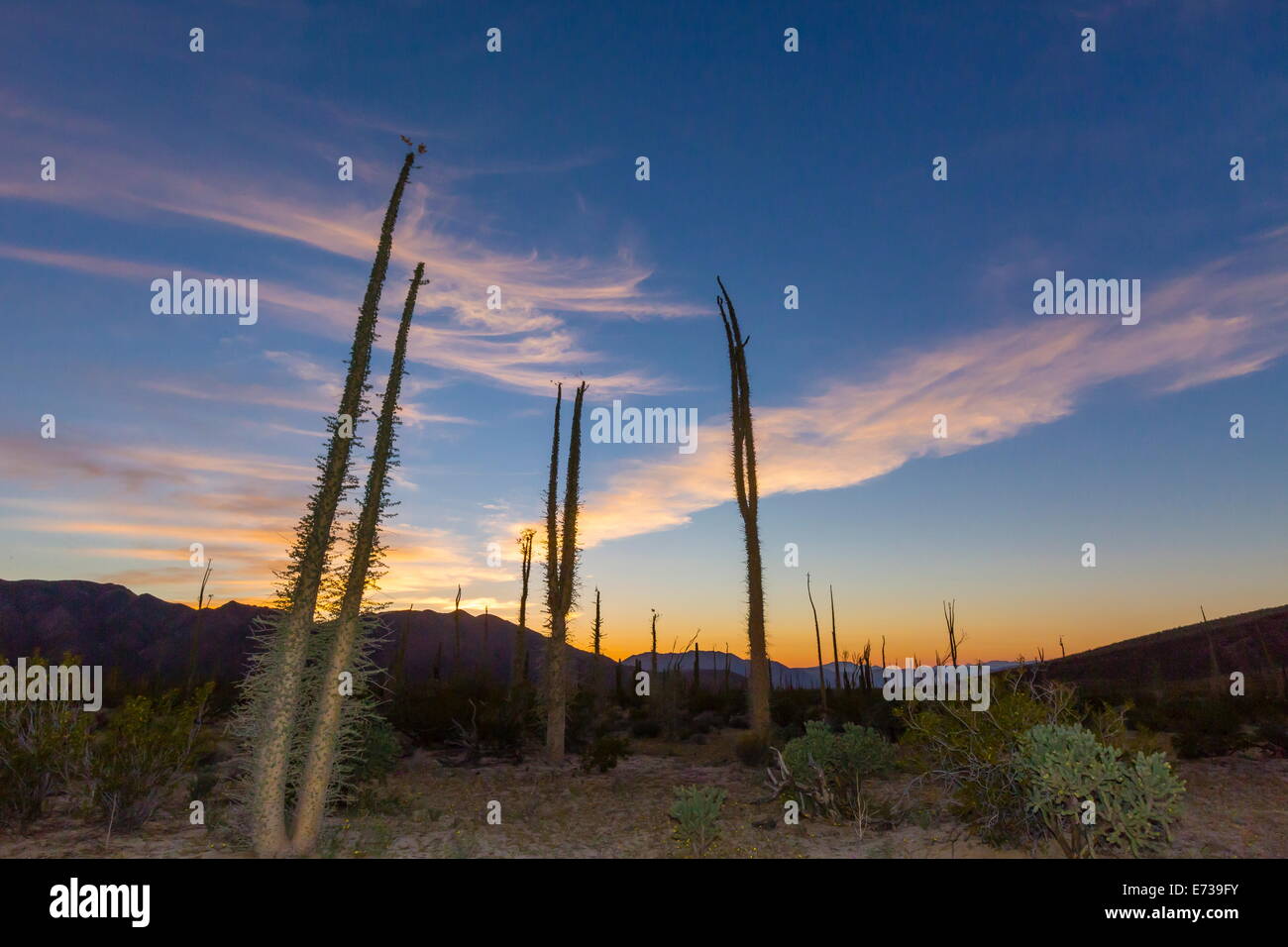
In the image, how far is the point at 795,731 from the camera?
18750 mm

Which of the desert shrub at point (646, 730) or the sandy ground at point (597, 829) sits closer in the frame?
the sandy ground at point (597, 829)

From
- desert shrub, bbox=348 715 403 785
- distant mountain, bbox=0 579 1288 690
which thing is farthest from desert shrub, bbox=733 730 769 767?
distant mountain, bbox=0 579 1288 690

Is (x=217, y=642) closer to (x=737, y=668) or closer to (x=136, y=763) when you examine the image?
(x=136, y=763)

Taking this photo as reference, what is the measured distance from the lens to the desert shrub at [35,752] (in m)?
8.55

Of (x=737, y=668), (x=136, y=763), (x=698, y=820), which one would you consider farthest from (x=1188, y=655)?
(x=737, y=668)

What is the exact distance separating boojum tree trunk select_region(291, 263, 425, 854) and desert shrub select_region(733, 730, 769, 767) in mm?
9384

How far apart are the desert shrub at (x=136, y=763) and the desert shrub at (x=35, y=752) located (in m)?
0.29

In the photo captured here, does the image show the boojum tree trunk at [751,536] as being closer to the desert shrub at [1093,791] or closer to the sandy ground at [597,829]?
the sandy ground at [597,829]

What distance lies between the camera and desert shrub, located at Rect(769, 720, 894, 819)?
9.92 m

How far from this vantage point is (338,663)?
7395 mm

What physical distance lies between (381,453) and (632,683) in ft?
94.6

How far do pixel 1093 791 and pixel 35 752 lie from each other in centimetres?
1212

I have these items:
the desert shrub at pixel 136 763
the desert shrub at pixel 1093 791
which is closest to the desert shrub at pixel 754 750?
the desert shrub at pixel 1093 791

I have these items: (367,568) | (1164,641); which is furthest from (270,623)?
(1164,641)
